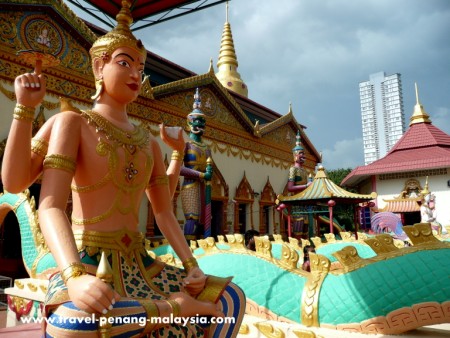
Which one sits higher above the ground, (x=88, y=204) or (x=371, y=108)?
(x=371, y=108)

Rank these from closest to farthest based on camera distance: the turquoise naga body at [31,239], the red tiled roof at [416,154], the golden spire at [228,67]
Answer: the turquoise naga body at [31,239] → the red tiled roof at [416,154] → the golden spire at [228,67]

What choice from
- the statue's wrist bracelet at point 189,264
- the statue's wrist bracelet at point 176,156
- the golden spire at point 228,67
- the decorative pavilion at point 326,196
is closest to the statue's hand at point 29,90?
the statue's wrist bracelet at point 176,156

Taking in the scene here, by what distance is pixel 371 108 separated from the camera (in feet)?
181

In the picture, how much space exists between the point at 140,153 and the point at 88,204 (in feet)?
1.22

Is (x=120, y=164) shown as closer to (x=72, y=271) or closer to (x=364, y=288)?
(x=72, y=271)

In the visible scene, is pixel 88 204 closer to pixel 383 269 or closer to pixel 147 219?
pixel 383 269

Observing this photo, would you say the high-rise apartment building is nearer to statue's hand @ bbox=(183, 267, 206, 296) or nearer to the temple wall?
the temple wall

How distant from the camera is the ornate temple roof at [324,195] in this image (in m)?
9.27

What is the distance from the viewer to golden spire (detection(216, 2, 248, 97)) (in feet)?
62.3

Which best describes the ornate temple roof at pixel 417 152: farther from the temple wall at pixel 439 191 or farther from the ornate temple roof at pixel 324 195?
the ornate temple roof at pixel 324 195

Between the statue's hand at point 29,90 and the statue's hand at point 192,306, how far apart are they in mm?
1082

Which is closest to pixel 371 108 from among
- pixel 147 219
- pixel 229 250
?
pixel 147 219

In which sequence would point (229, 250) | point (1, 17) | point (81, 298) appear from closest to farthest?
point (81, 298), point (229, 250), point (1, 17)

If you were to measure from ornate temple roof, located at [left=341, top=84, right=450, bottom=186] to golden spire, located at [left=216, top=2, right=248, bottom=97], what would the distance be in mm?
7213
